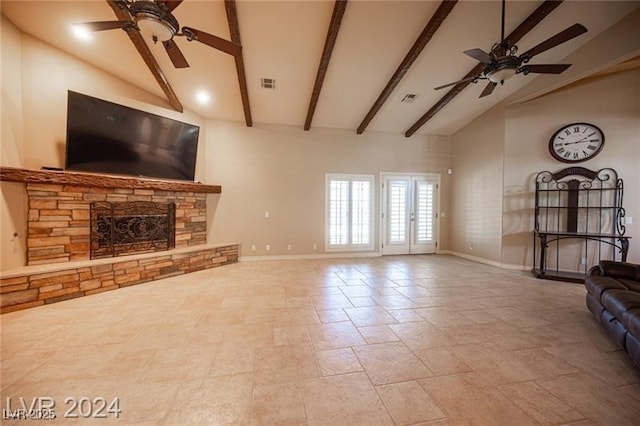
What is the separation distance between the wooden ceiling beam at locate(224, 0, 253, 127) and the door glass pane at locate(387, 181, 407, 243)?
4030 mm

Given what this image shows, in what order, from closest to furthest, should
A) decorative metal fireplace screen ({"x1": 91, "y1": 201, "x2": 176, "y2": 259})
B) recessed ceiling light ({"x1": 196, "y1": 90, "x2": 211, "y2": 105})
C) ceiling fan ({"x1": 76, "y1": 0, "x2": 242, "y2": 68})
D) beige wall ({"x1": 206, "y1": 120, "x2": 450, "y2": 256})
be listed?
ceiling fan ({"x1": 76, "y1": 0, "x2": 242, "y2": 68}) < decorative metal fireplace screen ({"x1": 91, "y1": 201, "x2": 176, "y2": 259}) < recessed ceiling light ({"x1": 196, "y1": 90, "x2": 211, "y2": 105}) < beige wall ({"x1": 206, "y1": 120, "x2": 450, "y2": 256})

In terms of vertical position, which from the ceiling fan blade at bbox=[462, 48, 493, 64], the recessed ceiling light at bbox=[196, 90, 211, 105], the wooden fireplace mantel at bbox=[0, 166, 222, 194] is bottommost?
the wooden fireplace mantel at bbox=[0, 166, 222, 194]

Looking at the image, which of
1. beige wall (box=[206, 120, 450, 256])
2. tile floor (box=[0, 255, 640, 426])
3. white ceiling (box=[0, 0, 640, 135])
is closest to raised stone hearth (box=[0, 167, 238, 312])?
tile floor (box=[0, 255, 640, 426])

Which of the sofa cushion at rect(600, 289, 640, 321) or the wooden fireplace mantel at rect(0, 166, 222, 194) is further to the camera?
the wooden fireplace mantel at rect(0, 166, 222, 194)

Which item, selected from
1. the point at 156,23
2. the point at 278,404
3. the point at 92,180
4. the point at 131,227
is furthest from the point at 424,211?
the point at 92,180

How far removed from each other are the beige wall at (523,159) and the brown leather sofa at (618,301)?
232cm

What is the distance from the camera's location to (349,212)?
6559 mm

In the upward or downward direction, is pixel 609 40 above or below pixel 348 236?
above

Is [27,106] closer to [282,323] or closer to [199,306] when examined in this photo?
[199,306]

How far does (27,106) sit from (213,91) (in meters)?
2.61

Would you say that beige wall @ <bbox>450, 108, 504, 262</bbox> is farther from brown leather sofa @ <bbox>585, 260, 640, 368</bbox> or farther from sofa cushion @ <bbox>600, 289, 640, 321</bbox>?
sofa cushion @ <bbox>600, 289, 640, 321</bbox>

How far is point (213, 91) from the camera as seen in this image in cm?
489

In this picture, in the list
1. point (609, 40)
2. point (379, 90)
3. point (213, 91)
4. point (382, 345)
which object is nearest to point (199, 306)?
point (382, 345)

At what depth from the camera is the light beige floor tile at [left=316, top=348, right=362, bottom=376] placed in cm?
200
